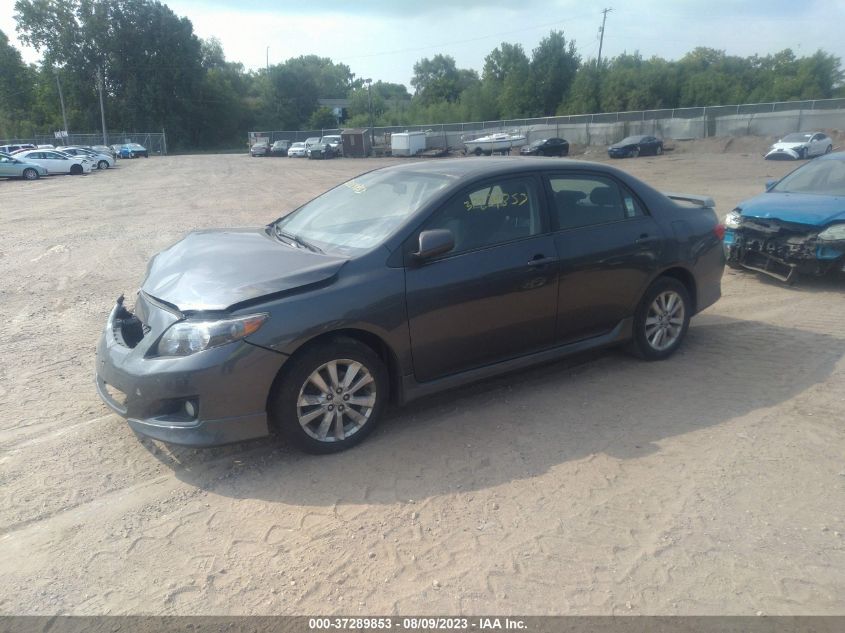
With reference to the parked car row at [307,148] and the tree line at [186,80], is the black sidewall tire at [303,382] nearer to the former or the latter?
the parked car row at [307,148]

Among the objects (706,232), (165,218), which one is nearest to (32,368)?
(706,232)

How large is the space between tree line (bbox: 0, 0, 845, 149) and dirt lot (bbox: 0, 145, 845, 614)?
2590 inches

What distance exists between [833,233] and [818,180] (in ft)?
5.04

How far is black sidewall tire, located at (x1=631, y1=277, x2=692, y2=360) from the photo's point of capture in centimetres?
543

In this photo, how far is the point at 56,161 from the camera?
3547 cm

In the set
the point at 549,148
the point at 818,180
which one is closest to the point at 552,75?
the point at 549,148

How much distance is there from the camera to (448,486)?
3.71m

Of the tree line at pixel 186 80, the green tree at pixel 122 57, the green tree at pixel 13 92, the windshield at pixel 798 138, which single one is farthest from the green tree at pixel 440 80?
the windshield at pixel 798 138

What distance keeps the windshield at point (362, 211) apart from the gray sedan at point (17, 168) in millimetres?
33080

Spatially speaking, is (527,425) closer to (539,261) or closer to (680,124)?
(539,261)

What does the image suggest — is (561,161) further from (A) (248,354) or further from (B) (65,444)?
(B) (65,444)

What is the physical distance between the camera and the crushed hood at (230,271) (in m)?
3.82

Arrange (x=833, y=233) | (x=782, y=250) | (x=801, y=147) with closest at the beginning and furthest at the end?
(x=833, y=233) < (x=782, y=250) < (x=801, y=147)

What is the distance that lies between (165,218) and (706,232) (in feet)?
43.1
